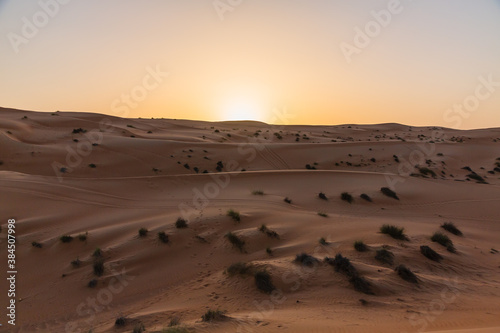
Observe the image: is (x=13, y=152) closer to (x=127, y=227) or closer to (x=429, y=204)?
(x=127, y=227)

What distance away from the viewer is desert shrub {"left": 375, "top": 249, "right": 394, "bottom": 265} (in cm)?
882

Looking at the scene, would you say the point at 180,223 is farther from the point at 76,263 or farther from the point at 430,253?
the point at 430,253

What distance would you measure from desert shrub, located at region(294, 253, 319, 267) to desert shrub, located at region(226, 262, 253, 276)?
4.14 feet

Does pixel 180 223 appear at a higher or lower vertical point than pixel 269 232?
higher

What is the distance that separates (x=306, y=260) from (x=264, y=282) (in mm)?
1436

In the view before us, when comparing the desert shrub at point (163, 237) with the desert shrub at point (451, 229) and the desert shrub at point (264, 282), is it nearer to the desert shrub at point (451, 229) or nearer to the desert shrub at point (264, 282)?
the desert shrub at point (264, 282)

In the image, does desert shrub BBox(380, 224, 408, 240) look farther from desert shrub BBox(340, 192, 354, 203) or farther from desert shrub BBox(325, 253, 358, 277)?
desert shrub BBox(340, 192, 354, 203)

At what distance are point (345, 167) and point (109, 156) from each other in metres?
20.2

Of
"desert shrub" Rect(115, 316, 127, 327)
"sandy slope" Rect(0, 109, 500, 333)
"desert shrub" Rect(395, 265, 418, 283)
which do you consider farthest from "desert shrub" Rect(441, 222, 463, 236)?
"desert shrub" Rect(115, 316, 127, 327)

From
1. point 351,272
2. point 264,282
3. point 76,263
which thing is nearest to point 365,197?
point 351,272

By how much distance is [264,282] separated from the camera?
755 centimetres

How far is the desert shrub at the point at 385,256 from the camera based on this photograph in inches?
347

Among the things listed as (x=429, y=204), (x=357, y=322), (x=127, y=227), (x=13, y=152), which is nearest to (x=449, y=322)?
(x=357, y=322)

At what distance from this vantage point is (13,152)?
25266mm
